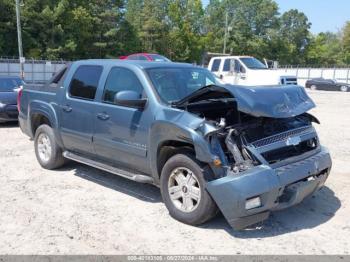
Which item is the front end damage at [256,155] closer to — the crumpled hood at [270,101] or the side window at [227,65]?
the crumpled hood at [270,101]

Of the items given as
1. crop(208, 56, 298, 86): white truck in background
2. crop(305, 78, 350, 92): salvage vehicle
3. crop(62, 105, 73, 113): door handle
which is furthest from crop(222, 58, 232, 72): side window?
crop(305, 78, 350, 92): salvage vehicle

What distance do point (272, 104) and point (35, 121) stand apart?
452cm

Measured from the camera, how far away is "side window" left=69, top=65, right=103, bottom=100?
6.10 meters

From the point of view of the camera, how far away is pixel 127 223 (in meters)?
4.83

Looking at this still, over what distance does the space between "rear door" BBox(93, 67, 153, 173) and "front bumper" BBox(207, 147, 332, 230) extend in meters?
1.24

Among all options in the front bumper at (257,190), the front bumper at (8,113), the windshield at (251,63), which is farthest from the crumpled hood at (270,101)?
the windshield at (251,63)

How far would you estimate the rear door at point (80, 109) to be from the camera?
605cm

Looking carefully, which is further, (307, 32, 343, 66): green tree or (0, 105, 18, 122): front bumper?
(307, 32, 343, 66): green tree

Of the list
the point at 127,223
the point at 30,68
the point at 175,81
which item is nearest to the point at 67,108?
the point at 175,81

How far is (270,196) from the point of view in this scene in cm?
425

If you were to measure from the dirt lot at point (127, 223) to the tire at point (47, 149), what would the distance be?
0.96 feet

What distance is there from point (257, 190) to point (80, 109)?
3.08 metres

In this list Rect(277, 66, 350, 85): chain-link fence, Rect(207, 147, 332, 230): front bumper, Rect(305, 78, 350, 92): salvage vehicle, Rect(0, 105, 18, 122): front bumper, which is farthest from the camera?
Rect(277, 66, 350, 85): chain-link fence

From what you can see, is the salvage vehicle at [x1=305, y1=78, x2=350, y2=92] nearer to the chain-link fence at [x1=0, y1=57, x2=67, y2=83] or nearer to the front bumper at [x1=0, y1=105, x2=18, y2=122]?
the chain-link fence at [x1=0, y1=57, x2=67, y2=83]
